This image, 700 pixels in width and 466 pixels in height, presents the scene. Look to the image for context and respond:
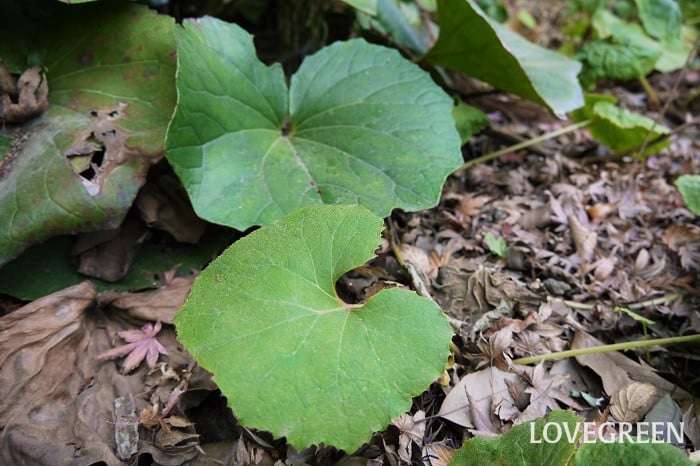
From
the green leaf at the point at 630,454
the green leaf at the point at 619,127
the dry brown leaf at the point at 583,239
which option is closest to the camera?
the green leaf at the point at 630,454

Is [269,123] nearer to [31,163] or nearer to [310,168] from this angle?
[310,168]

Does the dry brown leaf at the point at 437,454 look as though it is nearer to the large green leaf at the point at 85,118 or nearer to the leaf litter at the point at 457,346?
the leaf litter at the point at 457,346

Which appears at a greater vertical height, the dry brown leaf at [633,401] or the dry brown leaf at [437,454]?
the dry brown leaf at [633,401]

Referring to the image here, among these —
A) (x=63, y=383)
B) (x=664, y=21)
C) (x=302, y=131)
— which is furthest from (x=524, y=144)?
(x=63, y=383)

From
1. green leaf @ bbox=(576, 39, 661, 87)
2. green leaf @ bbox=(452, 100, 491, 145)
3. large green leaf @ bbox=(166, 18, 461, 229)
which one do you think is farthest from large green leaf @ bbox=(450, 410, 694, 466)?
green leaf @ bbox=(576, 39, 661, 87)

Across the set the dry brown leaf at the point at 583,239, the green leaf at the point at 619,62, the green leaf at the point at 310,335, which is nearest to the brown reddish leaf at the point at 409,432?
the green leaf at the point at 310,335

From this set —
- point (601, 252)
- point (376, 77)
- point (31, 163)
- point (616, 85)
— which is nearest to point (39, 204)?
point (31, 163)
